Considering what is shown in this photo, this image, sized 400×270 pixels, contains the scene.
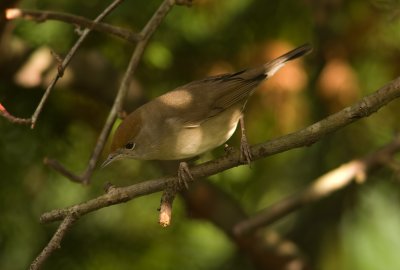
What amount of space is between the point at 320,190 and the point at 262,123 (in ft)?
2.48

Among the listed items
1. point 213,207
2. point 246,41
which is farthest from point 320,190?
point 246,41

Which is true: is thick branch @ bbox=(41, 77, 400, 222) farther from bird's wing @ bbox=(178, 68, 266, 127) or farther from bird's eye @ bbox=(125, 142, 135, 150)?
bird's wing @ bbox=(178, 68, 266, 127)

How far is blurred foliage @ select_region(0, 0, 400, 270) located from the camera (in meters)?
3.93

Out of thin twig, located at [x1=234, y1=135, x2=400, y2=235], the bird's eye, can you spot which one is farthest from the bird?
thin twig, located at [x1=234, y1=135, x2=400, y2=235]

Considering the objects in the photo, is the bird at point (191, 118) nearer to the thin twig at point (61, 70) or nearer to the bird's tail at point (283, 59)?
the bird's tail at point (283, 59)

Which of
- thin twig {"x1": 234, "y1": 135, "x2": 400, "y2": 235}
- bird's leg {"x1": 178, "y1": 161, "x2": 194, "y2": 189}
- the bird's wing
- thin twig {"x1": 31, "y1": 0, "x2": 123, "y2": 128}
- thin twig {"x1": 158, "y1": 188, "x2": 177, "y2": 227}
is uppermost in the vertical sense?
thin twig {"x1": 31, "y1": 0, "x2": 123, "y2": 128}

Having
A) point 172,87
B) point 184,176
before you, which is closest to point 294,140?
point 184,176

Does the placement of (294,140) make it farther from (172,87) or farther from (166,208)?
(172,87)

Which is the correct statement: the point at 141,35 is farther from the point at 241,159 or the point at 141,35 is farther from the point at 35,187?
the point at 35,187

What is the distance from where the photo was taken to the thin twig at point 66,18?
2.36 m

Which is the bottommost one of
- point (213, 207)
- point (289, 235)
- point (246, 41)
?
point (289, 235)

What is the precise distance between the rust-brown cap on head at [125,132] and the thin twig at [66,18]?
61 cm

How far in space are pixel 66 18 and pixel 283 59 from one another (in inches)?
60.2

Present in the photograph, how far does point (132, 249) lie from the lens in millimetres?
3969
